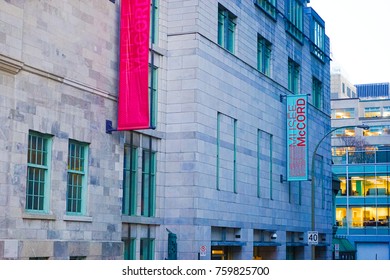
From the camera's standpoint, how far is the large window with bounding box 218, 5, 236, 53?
128 feet

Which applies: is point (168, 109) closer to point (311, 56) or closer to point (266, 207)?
point (266, 207)

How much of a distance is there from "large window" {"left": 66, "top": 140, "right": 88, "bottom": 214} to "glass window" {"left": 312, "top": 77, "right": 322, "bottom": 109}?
2994 centimetres

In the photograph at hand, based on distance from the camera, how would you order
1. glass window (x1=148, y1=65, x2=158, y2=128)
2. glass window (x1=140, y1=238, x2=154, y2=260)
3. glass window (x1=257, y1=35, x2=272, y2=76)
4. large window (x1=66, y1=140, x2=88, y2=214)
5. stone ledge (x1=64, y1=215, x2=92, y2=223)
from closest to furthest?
1. stone ledge (x1=64, y1=215, x2=92, y2=223)
2. large window (x1=66, y1=140, x2=88, y2=214)
3. glass window (x1=140, y1=238, x2=154, y2=260)
4. glass window (x1=148, y1=65, x2=158, y2=128)
5. glass window (x1=257, y1=35, x2=272, y2=76)

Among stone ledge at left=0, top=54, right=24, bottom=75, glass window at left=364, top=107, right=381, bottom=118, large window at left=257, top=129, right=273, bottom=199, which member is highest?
glass window at left=364, top=107, right=381, bottom=118

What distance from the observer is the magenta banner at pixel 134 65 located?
29672mm

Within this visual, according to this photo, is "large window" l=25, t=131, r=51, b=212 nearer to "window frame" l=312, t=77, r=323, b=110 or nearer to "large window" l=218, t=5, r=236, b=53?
"large window" l=218, t=5, r=236, b=53

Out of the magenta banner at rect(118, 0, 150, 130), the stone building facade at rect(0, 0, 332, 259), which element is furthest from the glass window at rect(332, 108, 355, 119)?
the magenta banner at rect(118, 0, 150, 130)

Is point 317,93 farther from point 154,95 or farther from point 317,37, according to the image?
point 154,95

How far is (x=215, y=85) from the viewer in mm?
37156

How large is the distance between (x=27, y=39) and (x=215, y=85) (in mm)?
13464

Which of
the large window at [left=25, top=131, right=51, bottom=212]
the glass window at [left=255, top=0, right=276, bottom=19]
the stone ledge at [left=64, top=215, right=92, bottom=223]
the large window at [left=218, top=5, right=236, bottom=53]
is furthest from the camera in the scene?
the glass window at [left=255, top=0, right=276, bottom=19]

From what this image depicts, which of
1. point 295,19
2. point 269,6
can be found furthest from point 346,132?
point 269,6

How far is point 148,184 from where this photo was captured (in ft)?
110
